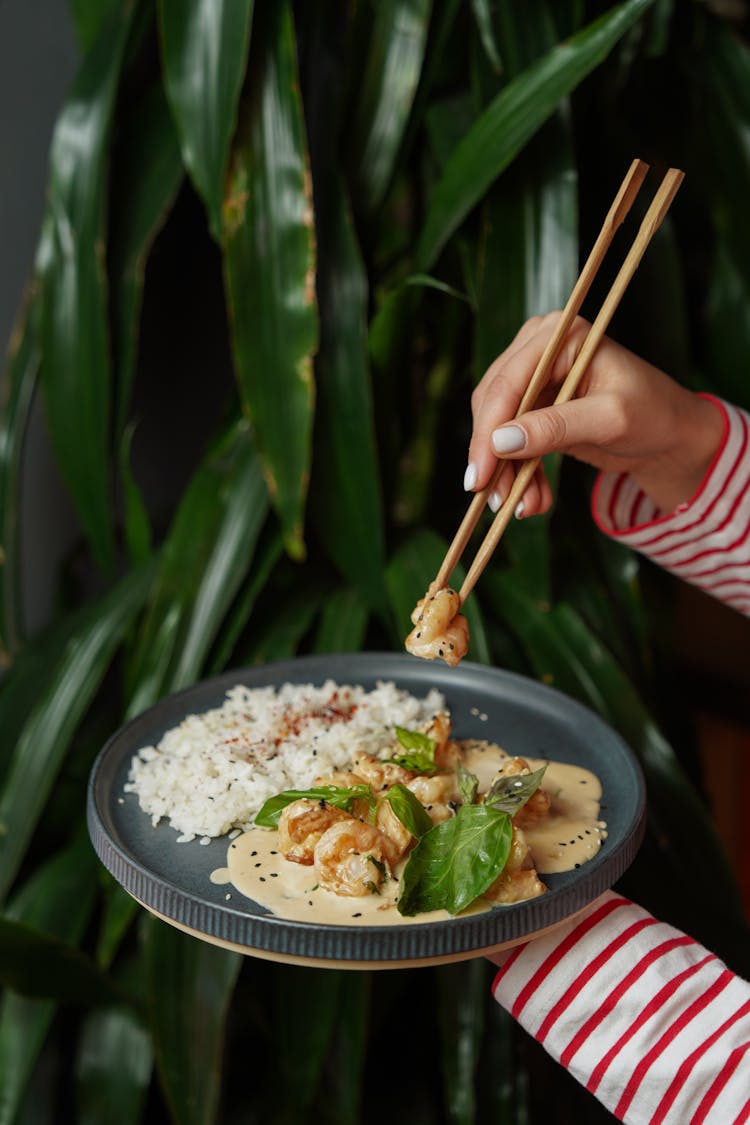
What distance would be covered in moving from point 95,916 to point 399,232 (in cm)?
94

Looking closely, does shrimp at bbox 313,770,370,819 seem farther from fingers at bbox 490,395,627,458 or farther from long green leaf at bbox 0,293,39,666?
long green leaf at bbox 0,293,39,666

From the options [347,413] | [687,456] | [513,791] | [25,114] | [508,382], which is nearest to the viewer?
[513,791]

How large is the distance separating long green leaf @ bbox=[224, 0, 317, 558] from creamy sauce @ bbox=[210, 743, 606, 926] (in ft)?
1.51

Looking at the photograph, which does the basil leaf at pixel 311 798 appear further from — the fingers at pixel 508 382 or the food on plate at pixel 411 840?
the fingers at pixel 508 382

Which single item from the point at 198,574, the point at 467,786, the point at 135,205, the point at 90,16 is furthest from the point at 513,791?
the point at 90,16

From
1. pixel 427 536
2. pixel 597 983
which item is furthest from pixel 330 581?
pixel 597 983

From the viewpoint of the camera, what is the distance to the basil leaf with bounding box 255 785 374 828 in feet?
2.57

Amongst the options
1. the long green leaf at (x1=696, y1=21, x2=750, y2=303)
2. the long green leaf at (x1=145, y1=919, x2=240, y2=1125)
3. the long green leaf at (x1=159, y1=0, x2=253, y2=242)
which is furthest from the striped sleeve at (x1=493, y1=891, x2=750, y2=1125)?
the long green leaf at (x1=696, y1=21, x2=750, y2=303)

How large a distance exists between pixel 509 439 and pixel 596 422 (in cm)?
10

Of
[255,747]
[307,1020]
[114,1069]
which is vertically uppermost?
[255,747]

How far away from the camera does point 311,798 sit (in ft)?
2.56

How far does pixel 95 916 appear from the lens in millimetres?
1409

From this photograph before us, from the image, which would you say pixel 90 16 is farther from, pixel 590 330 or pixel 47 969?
pixel 47 969

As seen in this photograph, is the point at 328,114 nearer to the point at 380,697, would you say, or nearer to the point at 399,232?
the point at 399,232
